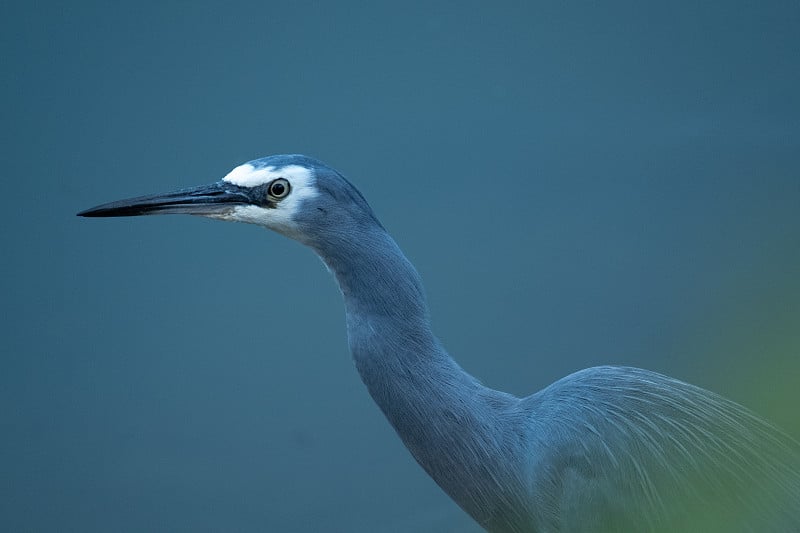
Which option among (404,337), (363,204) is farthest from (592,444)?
(363,204)

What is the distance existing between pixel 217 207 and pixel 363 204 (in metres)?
0.24

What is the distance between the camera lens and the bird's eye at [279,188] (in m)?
1.43

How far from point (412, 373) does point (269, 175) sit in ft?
1.32

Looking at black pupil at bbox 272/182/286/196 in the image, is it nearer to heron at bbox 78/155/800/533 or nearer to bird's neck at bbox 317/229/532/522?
heron at bbox 78/155/800/533

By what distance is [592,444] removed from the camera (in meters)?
1.46

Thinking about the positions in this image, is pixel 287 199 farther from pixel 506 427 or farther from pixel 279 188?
pixel 506 427

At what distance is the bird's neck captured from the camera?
143 centimetres

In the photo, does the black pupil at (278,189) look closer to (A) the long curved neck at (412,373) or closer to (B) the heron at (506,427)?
(B) the heron at (506,427)

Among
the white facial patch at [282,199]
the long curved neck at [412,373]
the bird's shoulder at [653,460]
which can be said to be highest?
the white facial patch at [282,199]

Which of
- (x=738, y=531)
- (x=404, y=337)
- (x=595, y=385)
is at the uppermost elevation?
(x=404, y=337)

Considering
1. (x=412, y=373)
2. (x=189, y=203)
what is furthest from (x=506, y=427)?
(x=189, y=203)

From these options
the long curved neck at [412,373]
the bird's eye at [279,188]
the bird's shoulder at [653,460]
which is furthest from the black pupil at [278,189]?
the bird's shoulder at [653,460]

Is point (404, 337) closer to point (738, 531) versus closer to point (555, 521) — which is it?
point (555, 521)

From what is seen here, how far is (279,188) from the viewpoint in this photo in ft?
4.70
